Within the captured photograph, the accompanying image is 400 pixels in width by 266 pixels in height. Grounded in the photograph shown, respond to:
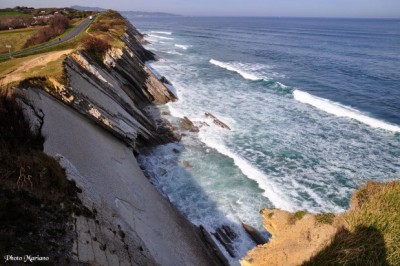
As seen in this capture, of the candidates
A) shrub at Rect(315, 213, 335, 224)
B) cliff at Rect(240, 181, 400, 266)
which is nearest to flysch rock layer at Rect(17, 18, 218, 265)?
cliff at Rect(240, 181, 400, 266)

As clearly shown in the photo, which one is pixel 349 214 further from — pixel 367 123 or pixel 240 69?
pixel 240 69

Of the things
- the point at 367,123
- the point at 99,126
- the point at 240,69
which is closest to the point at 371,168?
the point at 367,123

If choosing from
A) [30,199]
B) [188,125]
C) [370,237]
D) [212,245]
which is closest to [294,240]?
[370,237]

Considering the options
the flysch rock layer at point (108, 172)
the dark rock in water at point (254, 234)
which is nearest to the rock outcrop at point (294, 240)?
the dark rock in water at point (254, 234)

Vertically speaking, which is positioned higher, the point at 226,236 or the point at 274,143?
the point at 274,143

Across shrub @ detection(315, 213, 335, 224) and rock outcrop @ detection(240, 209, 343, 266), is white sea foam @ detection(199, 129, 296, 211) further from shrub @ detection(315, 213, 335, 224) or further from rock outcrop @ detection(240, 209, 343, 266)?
shrub @ detection(315, 213, 335, 224)

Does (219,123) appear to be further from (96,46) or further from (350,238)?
(350,238)
